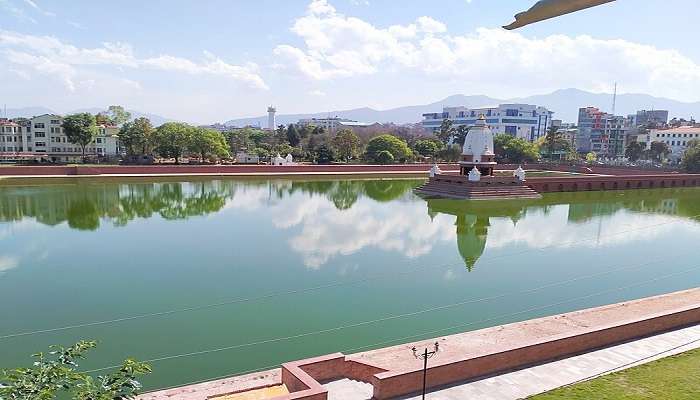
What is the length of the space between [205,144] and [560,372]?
42960 millimetres

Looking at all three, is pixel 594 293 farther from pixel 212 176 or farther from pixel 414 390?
pixel 212 176

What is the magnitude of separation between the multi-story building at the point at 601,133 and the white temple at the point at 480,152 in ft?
233

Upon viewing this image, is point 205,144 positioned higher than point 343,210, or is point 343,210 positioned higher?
point 205,144

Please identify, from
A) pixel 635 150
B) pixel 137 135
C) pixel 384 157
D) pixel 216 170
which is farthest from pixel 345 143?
pixel 635 150

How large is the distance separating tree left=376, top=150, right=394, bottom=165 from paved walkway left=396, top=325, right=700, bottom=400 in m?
45.7

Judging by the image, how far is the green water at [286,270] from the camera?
385 inches

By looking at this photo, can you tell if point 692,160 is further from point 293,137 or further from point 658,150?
point 293,137

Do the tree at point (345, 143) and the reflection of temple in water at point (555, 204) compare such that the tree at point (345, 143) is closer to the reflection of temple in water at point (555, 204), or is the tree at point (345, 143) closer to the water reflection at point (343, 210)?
the water reflection at point (343, 210)

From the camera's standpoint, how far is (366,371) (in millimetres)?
7469

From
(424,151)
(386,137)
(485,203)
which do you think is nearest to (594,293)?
(485,203)

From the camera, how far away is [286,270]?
47.3 ft

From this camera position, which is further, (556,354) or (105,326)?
(105,326)

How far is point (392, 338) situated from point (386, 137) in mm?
46969

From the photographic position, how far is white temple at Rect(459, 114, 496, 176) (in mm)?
35531
